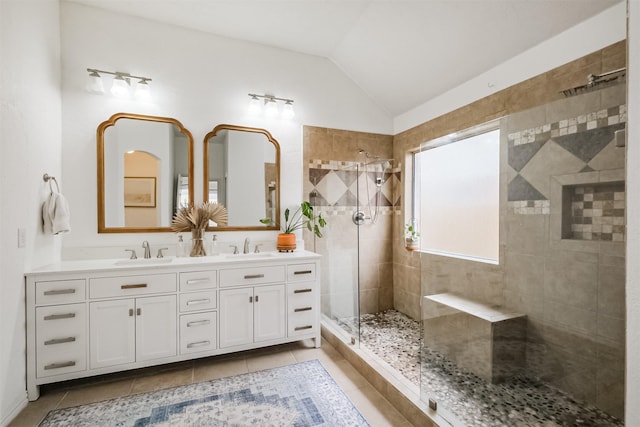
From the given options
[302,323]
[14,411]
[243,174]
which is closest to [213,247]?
[243,174]

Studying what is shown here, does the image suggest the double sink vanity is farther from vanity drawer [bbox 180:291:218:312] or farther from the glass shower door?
the glass shower door

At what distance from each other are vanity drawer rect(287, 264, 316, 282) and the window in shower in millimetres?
973

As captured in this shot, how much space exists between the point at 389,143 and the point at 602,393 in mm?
2937

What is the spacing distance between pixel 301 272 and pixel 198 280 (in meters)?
0.85

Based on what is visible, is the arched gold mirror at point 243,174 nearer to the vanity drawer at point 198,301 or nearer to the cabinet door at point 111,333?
the vanity drawer at point 198,301

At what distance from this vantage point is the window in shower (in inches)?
78.0

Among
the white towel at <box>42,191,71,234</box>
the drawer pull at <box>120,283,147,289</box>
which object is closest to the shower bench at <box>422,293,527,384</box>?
the drawer pull at <box>120,283,147,289</box>

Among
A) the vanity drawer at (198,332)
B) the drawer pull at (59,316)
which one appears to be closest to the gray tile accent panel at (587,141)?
the vanity drawer at (198,332)

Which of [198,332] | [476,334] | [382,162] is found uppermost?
[382,162]

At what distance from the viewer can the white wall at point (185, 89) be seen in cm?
250

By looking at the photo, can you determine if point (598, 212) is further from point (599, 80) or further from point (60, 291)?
point (60, 291)

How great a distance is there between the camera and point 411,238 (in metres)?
3.46

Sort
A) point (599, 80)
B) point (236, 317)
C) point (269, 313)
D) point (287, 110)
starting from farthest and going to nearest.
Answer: point (287, 110)
point (269, 313)
point (236, 317)
point (599, 80)

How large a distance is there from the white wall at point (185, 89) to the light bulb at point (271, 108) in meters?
0.10
